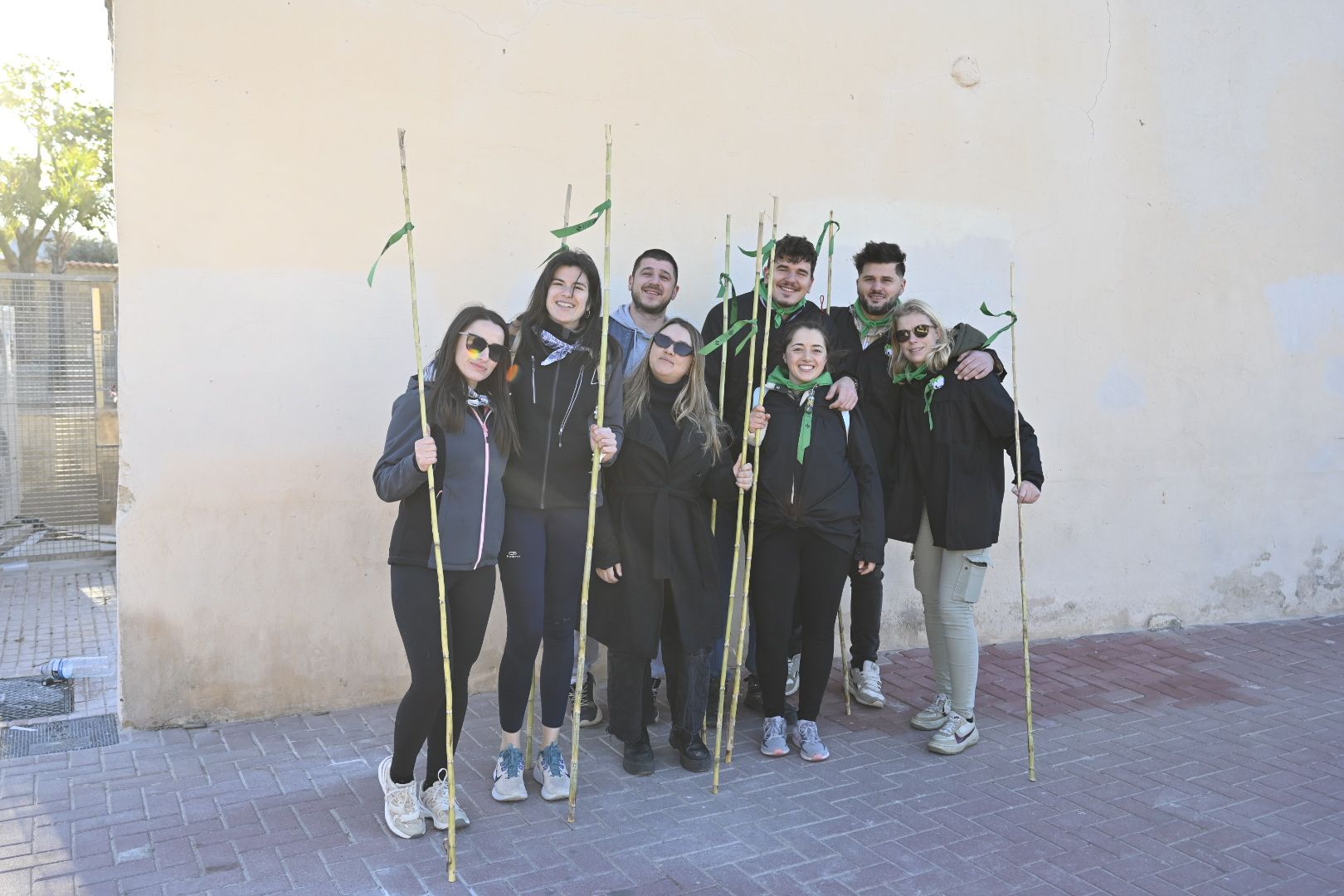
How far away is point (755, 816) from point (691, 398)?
1.56 meters

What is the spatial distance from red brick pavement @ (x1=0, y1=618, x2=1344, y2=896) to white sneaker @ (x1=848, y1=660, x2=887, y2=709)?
0.26 ft

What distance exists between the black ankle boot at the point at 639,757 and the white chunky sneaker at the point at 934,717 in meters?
1.30

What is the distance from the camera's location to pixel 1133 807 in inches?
159

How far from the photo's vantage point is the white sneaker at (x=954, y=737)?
14.9 feet

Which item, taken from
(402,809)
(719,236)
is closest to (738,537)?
(402,809)

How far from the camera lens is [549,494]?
12.8ft

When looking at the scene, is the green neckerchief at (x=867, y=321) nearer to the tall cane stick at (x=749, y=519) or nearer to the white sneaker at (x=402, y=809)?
the tall cane stick at (x=749, y=519)

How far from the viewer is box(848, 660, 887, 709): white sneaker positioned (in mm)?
5148

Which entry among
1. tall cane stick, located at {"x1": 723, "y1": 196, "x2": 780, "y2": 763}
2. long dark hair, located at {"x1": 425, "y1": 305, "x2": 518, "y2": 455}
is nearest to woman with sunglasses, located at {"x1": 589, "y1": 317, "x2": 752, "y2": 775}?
tall cane stick, located at {"x1": 723, "y1": 196, "x2": 780, "y2": 763}

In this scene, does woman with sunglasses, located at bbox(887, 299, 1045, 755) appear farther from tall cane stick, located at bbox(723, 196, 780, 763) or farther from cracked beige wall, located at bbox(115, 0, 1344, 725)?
cracked beige wall, located at bbox(115, 0, 1344, 725)

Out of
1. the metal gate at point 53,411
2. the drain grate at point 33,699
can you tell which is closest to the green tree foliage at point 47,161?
the metal gate at point 53,411

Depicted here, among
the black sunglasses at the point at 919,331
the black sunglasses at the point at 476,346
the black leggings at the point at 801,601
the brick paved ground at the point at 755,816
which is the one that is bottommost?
the brick paved ground at the point at 755,816

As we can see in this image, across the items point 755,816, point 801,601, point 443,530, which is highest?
point 443,530

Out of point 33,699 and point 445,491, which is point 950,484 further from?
point 33,699
